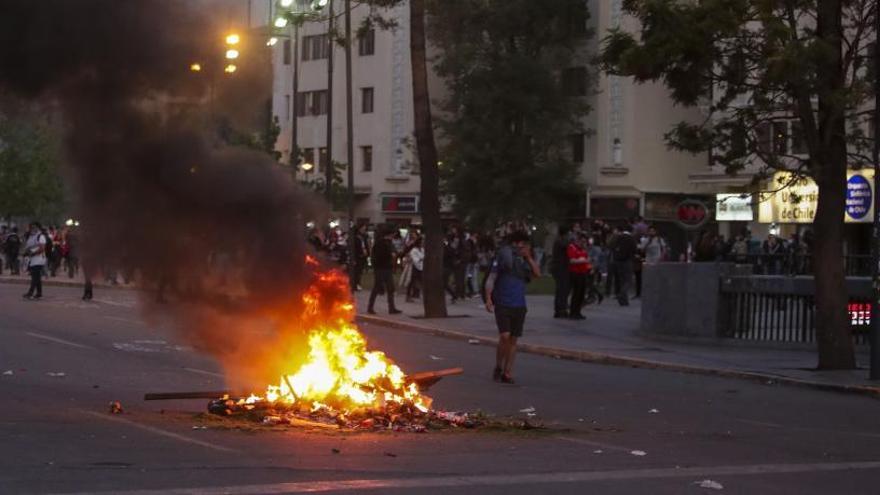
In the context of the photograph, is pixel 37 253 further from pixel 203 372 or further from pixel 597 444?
pixel 597 444

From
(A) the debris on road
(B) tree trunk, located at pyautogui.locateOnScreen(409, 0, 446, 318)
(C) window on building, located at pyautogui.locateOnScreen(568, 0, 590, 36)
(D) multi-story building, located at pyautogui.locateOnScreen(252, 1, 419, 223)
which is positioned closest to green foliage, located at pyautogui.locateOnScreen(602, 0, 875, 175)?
(B) tree trunk, located at pyautogui.locateOnScreen(409, 0, 446, 318)

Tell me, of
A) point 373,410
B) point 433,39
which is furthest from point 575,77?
point 373,410

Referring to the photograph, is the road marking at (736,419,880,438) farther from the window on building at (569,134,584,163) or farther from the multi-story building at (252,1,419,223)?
the multi-story building at (252,1,419,223)

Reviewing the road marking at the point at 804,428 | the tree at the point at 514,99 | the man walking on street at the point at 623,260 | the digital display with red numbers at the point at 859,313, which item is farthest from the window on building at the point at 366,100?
the road marking at the point at 804,428

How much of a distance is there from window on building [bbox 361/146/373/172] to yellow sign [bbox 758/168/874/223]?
94.1ft

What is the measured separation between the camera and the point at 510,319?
608 inches

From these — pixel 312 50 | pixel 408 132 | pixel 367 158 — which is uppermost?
pixel 312 50

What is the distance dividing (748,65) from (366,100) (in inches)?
1797

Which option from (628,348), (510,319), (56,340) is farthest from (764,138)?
(56,340)

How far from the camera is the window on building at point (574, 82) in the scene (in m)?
54.3

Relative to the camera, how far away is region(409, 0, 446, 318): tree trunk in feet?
81.1

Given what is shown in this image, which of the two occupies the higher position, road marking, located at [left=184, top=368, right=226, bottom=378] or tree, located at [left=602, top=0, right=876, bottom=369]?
tree, located at [left=602, top=0, right=876, bottom=369]

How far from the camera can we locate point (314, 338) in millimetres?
11297

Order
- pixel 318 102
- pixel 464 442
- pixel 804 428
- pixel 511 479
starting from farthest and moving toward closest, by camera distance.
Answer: pixel 318 102
pixel 804 428
pixel 464 442
pixel 511 479
